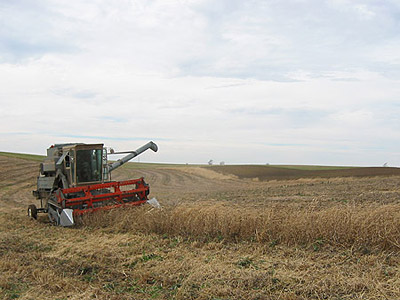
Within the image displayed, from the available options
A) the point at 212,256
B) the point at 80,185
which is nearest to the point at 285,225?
the point at 212,256

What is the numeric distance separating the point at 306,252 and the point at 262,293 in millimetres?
2335

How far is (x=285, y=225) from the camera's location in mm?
8297

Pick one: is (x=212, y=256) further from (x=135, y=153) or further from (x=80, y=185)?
(x=135, y=153)

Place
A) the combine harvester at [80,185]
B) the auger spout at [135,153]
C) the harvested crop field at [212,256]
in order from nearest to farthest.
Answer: the harvested crop field at [212,256], the combine harvester at [80,185], the auger spout at [135,153]

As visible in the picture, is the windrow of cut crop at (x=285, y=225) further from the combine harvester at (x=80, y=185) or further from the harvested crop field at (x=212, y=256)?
the combine harvester at (x=80, y=185)

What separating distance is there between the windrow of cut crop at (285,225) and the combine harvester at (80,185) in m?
2.46

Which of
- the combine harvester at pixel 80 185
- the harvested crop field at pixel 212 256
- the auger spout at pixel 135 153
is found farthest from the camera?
the auger spout at pixel 135 153

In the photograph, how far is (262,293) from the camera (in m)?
5.38

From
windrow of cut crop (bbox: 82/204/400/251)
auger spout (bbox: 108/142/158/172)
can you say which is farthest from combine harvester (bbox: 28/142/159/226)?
windrow of cut crop (bbox: 82/204/400/251)

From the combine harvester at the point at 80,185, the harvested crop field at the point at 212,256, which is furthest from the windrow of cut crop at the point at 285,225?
the combine harvester at the point at 80,185

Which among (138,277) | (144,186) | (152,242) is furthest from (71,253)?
(144,186)

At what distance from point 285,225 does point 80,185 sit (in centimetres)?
832

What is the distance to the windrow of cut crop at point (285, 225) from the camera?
7615mm

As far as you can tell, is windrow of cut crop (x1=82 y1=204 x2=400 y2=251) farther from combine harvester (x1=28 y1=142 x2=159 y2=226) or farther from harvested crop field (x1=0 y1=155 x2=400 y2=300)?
combine harvester (x1=28 y1=142 x2=159 y2=226)
